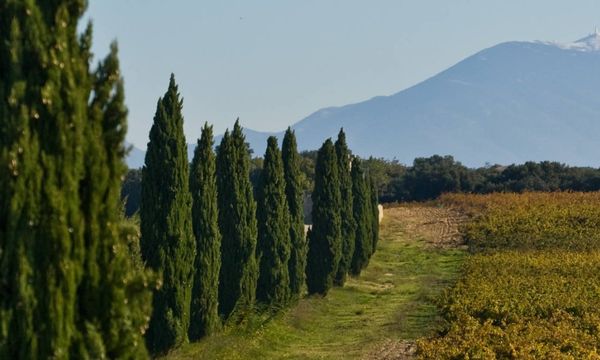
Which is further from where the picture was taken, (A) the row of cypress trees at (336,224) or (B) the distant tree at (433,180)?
(B) the distant tree at (433,180)

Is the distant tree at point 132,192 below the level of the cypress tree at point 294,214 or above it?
above

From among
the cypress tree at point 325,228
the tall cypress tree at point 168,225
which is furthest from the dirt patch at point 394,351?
the cypress tree at point 325,228

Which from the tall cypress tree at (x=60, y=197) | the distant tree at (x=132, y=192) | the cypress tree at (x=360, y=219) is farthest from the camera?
the distant tree at (x=132, y=192)

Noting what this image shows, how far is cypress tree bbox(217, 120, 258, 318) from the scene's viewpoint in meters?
21.4

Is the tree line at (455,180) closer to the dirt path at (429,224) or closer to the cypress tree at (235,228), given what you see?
the dirt path at (429,224)

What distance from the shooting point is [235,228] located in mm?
21922

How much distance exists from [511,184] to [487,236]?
2449 centimetres

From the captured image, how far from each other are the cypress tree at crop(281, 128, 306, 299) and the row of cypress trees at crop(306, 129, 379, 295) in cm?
164

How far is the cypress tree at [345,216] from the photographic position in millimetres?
30500

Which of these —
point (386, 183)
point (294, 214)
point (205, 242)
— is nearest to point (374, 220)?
point (294, 214)

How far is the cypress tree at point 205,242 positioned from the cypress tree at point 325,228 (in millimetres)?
8770

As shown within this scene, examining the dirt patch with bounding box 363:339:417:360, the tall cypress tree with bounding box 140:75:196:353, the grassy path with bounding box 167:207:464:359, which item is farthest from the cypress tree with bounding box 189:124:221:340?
the dirt patch with bounding box 363:339:417:360

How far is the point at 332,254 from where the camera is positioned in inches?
1106

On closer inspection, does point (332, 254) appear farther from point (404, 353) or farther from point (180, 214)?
point (180, 214)
